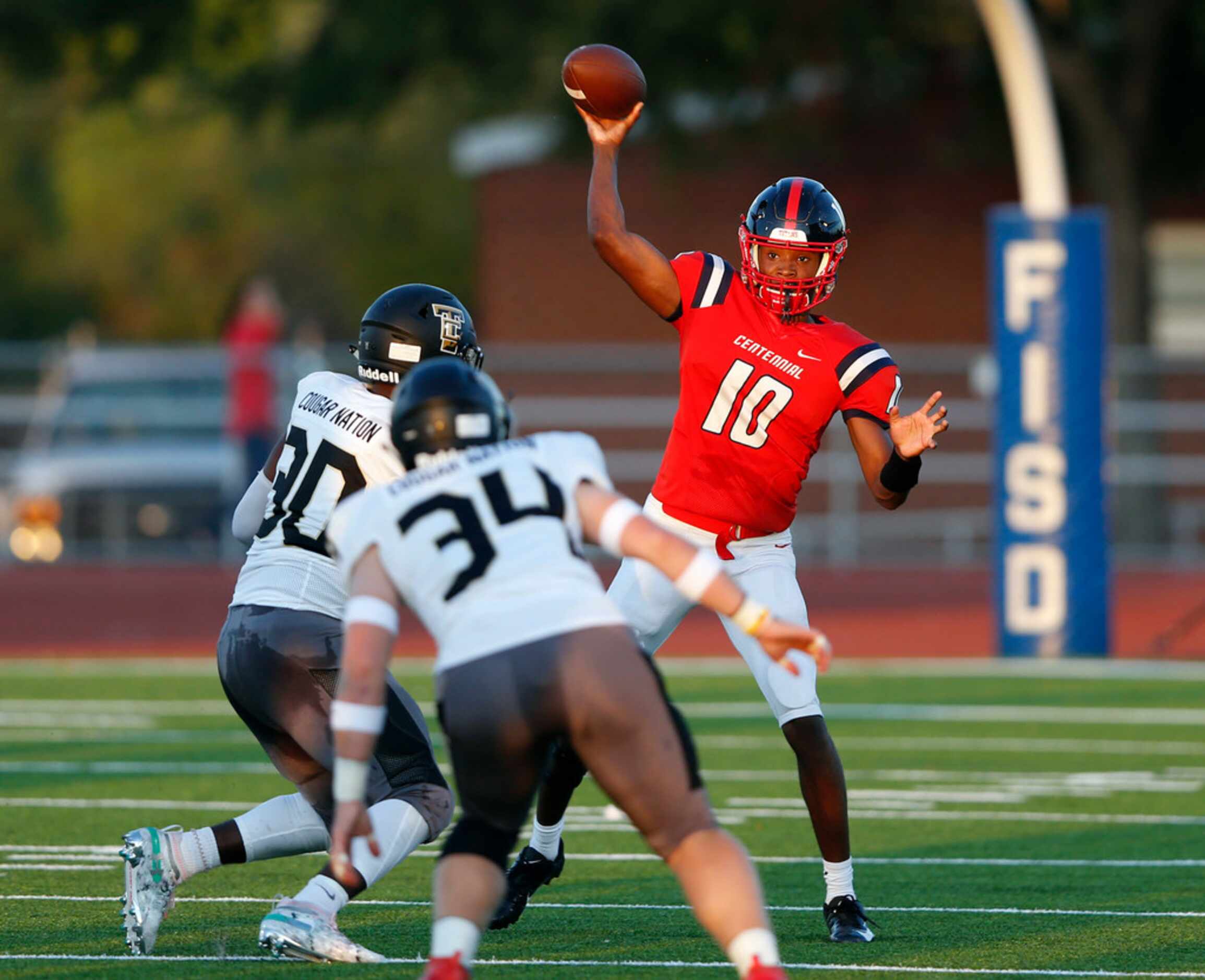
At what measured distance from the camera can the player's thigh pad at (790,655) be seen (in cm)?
600

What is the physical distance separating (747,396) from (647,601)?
2.32 ft

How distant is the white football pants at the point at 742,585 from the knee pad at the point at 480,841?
64.4 inches

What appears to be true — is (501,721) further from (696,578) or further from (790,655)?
(790,655)

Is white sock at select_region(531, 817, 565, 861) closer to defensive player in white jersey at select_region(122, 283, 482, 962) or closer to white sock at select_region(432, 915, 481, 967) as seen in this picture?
defensive player in white jersey at select_region(122, 283, 482, 962)

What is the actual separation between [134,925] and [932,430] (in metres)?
2.61

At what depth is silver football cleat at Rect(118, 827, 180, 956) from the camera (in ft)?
18.5

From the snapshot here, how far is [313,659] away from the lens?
225 inches

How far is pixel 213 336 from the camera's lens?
133 ft

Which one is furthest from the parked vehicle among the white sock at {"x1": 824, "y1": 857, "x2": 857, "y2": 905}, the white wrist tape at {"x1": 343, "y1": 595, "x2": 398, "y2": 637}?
the white wrist tape at {"x1": 343, "y1": 595, "x2": 398, "y2": 637}

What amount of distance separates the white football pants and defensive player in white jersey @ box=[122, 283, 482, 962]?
0.82m

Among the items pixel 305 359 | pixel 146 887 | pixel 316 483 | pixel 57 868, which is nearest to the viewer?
pixel 146 887

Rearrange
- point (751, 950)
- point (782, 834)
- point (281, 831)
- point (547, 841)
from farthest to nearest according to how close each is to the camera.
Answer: point (782, 834) < point (547, 841) < point (281, 831) < point (751, 950)

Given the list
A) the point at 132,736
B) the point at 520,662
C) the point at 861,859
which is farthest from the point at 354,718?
the point at 132,736

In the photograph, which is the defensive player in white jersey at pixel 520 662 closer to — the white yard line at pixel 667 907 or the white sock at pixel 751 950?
the white sock at pixel 751 950
